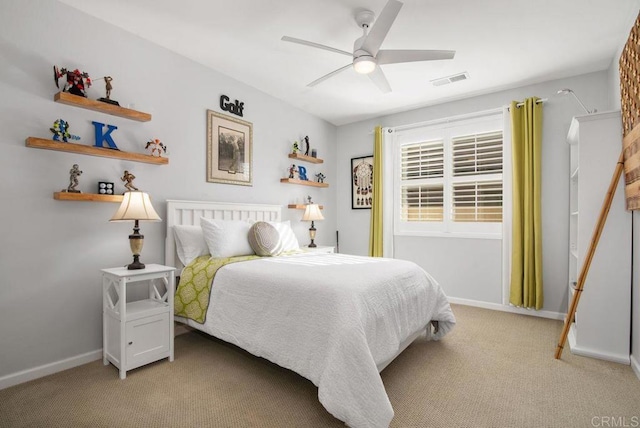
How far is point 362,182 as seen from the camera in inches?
196

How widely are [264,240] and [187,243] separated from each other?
2.29 feet

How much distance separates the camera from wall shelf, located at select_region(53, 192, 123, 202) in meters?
2.22

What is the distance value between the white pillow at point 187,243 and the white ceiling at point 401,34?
172 centimetres

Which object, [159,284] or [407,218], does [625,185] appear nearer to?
[407,218]

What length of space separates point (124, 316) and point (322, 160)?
3299 mm

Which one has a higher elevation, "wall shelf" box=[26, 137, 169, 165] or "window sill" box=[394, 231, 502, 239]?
"wall shelf" box=[26, 137, 169, 165]

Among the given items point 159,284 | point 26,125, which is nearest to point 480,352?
point 159,284

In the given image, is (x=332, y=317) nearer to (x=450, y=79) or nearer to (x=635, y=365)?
(x=635, y=365)

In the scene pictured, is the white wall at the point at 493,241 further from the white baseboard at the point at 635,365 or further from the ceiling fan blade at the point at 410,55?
the ceiling fan blade at the point at 410,55

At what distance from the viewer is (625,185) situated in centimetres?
238

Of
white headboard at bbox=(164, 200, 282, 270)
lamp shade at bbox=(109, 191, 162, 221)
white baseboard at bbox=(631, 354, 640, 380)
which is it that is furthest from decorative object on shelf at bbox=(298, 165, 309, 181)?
white baseboard at bbox=(631, 354, 640, 380)

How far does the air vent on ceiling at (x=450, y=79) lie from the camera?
11.4ft

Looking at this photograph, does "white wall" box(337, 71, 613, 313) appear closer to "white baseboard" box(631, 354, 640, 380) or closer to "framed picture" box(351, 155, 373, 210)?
"framed picture" box(351, 155, 373, 210)

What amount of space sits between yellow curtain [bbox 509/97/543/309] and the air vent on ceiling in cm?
71
